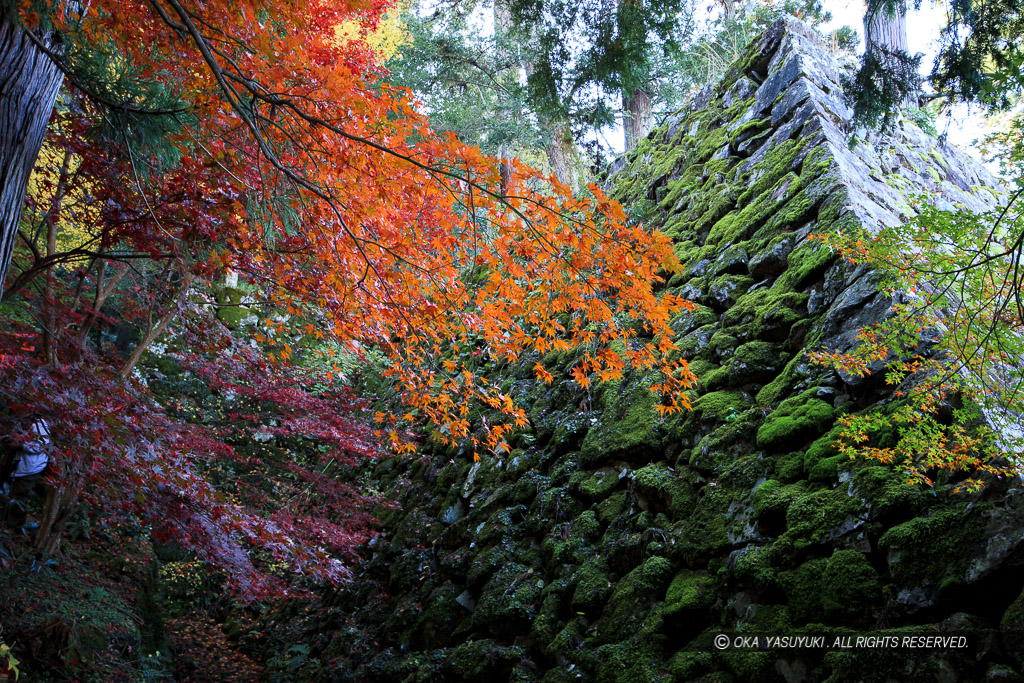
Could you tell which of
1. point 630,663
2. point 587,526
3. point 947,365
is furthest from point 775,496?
point 587,526

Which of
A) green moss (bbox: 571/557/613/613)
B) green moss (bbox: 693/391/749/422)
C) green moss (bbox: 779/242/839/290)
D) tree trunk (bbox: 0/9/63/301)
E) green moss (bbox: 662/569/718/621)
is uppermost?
green moss (bbox: 779/242/839/290)

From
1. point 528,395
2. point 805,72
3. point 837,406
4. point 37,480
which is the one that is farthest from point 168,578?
point 805,72

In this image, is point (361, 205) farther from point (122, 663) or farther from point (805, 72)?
point (805, 72)

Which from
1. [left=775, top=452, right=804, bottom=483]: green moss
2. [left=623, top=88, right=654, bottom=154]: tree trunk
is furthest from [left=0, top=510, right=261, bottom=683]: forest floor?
[left=623, top=88, right=654, bottom=154]: tree trunk

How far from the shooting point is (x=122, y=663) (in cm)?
553

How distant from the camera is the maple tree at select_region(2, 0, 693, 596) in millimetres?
3264

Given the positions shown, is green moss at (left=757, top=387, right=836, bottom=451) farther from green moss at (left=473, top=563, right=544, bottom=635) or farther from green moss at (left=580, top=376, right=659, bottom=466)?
green moss at (left=473, top=563, right=544, bottom=635)

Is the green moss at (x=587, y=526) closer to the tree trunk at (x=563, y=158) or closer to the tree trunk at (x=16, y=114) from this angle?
the tree trunk at (x=16, y=114)

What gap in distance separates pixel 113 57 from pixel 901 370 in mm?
4902

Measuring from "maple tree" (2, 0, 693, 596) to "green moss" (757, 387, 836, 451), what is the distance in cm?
65

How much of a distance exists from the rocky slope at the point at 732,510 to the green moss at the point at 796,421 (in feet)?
0.05

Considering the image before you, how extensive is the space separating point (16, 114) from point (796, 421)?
431 centimetres

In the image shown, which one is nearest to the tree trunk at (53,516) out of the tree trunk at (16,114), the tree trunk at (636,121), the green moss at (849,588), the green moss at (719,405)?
the tree trunk at (16,114)

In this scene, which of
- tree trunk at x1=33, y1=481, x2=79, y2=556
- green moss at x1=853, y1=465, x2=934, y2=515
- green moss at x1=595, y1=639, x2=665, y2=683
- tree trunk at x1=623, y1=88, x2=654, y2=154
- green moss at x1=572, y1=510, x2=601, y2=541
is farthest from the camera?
tree trunk at x1=623, y1=88, x2=654, y2=154
